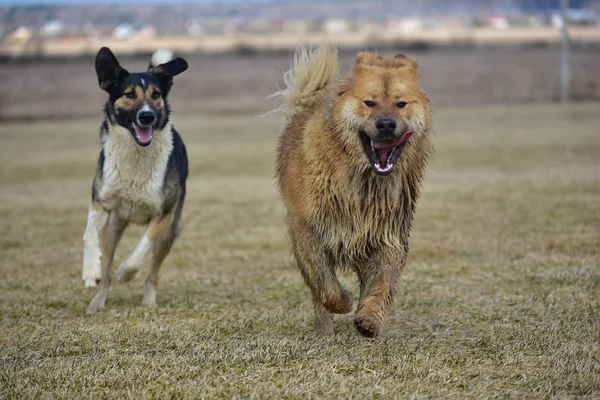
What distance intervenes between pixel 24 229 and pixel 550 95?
3422 cm

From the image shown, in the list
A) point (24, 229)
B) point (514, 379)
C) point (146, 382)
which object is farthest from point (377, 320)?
point (24, 229)

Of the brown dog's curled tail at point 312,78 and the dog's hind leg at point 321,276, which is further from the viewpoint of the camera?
the brown dog's curled tail at point 312,78

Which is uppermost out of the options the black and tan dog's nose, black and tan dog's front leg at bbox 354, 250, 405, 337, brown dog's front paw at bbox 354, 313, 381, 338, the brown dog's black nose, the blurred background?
the brown dog's black nose

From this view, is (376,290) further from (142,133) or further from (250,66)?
(250,66)

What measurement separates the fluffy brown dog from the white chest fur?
5.38 ft

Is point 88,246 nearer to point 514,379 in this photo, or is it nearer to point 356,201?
point 356,201

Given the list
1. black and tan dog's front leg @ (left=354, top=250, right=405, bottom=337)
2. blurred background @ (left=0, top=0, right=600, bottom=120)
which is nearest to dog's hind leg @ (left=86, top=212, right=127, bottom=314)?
black and tan dog's front leg @ (left=354, top=250, right=405, bottom=337)

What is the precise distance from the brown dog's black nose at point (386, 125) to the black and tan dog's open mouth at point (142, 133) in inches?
105

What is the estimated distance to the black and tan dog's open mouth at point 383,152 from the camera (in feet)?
20.7

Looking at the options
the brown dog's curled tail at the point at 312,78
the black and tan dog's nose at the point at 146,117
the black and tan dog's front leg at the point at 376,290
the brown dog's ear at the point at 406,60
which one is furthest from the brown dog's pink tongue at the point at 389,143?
the black and tan dog's nose at the point at 146,117

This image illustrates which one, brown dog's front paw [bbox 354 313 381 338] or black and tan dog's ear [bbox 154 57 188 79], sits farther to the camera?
black and tan dog's ear [bbox 154 57 188 79]

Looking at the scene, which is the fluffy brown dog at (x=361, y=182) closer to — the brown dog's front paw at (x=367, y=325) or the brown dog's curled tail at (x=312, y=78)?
the brown dog's front paw at (x=367, y=325)

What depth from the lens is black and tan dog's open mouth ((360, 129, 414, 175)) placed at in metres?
6.30

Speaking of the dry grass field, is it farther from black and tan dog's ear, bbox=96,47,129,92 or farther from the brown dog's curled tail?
black and tan dog's ear, bbox=96,47,129,92
